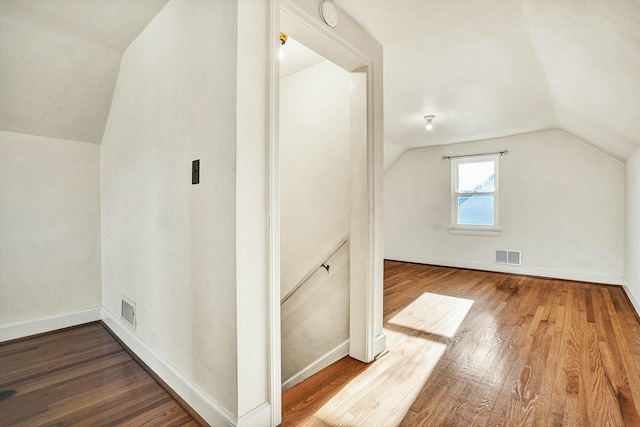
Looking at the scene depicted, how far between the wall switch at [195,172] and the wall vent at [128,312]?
4.18 ft

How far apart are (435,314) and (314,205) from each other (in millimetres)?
1739

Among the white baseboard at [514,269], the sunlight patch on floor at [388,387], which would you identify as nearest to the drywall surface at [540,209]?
the white baseboard at [514,269]

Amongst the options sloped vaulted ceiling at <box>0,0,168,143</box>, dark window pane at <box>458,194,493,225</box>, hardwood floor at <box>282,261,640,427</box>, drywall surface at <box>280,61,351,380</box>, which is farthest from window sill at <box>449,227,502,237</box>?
sloped vaulted ceiling at <box>0,0,168,143</box>

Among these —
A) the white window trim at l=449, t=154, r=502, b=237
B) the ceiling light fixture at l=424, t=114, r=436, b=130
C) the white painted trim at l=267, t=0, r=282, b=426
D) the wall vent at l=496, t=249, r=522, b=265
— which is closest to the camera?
the white painted trim at l=267, t=0, r=282, b=426

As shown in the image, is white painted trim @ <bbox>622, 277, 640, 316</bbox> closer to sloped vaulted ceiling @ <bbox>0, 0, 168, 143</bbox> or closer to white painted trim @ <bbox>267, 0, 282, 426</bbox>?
white painted trim @ <bbox>267, 0, 282, 426</bbox>

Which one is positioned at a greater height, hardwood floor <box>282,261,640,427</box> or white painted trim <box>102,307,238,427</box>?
white painted trim <box>102,307,238,427</box>

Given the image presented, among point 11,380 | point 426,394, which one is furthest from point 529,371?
point 11,380

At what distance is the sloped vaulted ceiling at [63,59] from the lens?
188cm

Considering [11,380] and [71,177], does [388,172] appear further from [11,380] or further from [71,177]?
[11,380]

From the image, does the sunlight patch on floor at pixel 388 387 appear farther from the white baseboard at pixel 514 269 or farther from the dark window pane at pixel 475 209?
the dark window pane at pixel 475 209

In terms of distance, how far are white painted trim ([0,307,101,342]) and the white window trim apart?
5.53 metres

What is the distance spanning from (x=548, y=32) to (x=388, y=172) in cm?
458

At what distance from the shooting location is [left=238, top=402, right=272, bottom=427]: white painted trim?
1341mm

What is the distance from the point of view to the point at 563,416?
1.56 meters
